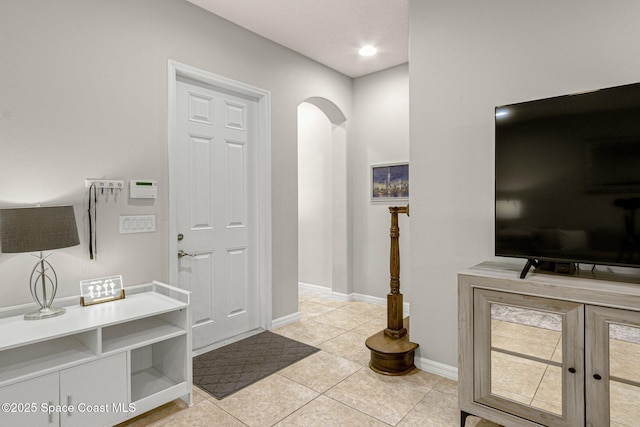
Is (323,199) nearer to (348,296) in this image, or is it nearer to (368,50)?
(348,296)

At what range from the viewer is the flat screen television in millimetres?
1591

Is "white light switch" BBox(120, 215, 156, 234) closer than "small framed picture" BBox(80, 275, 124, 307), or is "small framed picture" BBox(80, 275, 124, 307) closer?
"small framed picture" BBox(80, 275, 124, 307)

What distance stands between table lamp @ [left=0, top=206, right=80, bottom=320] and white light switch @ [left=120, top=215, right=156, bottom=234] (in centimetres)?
43

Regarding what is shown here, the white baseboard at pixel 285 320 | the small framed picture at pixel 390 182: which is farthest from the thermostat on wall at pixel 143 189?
the small framed picture at pixel 390 182

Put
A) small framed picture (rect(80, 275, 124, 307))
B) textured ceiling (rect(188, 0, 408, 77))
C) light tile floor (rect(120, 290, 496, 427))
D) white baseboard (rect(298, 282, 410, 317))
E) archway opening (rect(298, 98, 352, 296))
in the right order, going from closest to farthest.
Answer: light tile floor (rect(120, 290, 496, 427)) < small framed picture (rect(80, 275, 124, 307)) < textured ceiling (rect(188, 0, 408, 77)) < white baseboard (rect(298, 282, 410, 317)) < archway opening (rect(298, 98, 352, 296))

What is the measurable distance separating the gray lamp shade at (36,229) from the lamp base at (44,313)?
380 millimetres

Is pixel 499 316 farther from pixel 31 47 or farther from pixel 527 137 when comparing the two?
pixel 31 47

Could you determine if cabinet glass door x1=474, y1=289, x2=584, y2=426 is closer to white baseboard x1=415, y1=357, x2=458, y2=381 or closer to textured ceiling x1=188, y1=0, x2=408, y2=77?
white baseboard x1=415, y1=357, x2=458, y2=381

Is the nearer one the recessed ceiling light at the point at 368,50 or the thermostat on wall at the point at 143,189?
the thermostat on wall at the point at 143,189

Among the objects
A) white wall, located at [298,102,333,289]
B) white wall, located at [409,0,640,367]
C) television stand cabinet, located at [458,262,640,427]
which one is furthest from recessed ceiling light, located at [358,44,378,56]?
television stand cabinet, located at [458,262,640,427]

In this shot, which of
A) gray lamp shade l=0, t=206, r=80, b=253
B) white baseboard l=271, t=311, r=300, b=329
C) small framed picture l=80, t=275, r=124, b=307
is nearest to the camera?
gray lamp shade l=0, t=206, r=80, b=253

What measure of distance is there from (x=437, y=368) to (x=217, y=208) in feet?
7.07

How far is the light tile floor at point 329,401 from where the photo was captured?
2.01 meters

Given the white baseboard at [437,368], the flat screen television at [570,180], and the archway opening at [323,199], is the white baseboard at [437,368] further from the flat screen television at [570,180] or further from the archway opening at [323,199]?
the archway opening at [323,199]
